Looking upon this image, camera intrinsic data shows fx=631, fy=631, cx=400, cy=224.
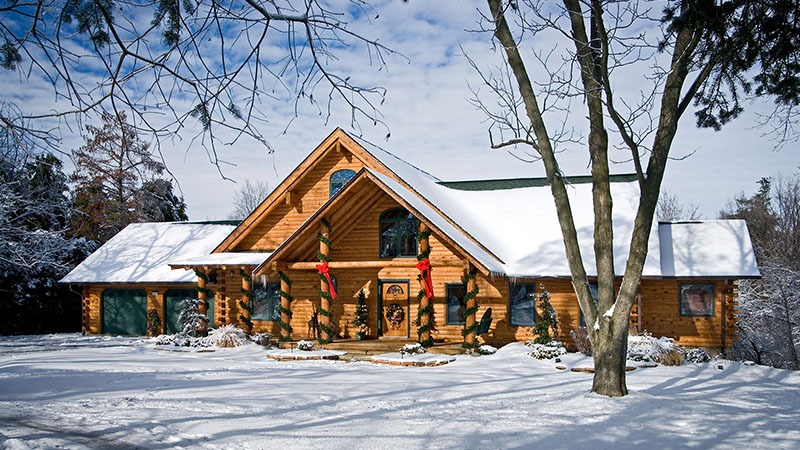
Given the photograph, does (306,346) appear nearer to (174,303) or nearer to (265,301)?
(265,301)

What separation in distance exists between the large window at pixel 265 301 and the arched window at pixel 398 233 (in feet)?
14.6

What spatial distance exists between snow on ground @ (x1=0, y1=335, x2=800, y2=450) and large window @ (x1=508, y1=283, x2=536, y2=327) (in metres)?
3.52

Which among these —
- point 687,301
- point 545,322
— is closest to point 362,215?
point 545,322

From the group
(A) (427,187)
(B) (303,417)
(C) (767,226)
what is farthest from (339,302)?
(C) (767,226)

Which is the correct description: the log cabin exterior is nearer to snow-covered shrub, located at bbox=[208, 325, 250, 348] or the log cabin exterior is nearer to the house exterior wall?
snow-covered shrub, located at bbox=[208, 325, 250, 348]

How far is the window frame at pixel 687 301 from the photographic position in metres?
18.6

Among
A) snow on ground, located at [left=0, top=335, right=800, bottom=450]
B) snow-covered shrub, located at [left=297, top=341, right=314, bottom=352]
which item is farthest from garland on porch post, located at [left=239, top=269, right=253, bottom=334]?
snow on ground, located at [left=0, top=335, right=800, bottom=450]

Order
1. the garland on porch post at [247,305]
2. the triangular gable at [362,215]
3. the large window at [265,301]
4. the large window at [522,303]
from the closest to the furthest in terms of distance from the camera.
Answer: the triangular gable at [362,215] → the large window at [522,303] → the garland on porch post at [247,305] → the large window at [265,301]

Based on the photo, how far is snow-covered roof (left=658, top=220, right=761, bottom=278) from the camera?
1839 cm

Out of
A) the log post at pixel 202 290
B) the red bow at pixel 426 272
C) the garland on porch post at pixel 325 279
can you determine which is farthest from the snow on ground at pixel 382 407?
the log post at pixel 202 290

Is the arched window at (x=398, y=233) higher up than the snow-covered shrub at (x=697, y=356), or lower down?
higher up

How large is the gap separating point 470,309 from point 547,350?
234cm

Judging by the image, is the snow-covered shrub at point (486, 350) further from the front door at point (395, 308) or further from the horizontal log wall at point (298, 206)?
the horizontal log wall at point (298, 206)

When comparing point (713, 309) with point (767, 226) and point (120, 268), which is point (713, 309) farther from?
point (767, 226)
